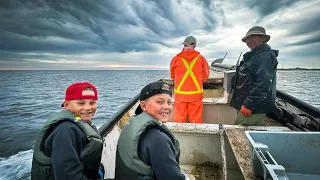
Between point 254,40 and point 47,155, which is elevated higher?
point 254,40

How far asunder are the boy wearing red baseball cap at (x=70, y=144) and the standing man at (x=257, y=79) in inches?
93.3

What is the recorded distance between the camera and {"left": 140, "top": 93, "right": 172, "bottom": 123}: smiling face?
1.65 metres

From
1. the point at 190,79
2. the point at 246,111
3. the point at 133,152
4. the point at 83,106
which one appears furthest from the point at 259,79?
the point at 83,106

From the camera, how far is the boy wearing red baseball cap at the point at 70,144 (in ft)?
4.46

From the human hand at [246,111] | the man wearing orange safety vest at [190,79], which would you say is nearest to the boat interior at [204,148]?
the human hand at [246,111]

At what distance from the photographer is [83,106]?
1749 mm

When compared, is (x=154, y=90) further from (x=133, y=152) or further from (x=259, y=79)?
(x=259, y=79)

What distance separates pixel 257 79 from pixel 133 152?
2.31 metres

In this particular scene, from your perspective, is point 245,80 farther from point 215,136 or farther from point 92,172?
point 92,172

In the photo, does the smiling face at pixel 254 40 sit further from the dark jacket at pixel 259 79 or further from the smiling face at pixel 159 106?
the smiling face at pixel 159 106

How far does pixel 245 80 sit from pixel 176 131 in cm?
144

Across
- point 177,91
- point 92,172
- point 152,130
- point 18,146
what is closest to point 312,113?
point 177,91

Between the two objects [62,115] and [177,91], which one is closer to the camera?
[62,115]

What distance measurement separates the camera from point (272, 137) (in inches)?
84.9
